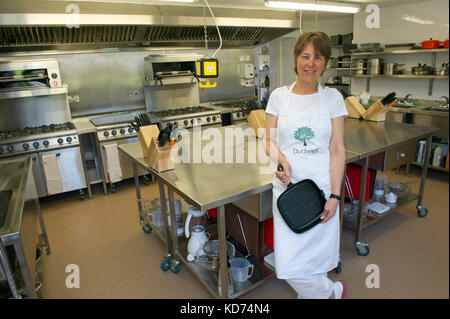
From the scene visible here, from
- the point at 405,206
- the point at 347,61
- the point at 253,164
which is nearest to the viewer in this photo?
the point at 253,164

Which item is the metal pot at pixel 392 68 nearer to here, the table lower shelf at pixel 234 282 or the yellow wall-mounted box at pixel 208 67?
the yellow wall-mounted box at pixel 208 67

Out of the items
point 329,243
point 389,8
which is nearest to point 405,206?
point 329,243

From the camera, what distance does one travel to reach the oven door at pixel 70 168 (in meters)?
3.46

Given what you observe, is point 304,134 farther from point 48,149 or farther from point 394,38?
point 394,38

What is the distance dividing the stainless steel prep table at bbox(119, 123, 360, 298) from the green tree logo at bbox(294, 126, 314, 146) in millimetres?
318

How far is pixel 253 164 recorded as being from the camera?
2.03m

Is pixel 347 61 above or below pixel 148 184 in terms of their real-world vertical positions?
above

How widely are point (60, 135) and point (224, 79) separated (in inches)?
112

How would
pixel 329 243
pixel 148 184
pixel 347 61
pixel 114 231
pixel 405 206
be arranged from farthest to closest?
pixel 347 61
pixel 148 184
pixel 405 206
pixel 114 231
pixel 329 243

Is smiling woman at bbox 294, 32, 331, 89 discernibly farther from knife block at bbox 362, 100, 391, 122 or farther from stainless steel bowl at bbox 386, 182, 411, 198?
stainless steel bowl at bbox 386, 182, 411, 198

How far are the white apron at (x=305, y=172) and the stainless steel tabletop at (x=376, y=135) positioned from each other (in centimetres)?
69

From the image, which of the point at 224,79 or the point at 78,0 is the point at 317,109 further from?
the point at 224,79

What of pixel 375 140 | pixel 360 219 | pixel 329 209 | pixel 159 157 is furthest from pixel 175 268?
pixel 375 140

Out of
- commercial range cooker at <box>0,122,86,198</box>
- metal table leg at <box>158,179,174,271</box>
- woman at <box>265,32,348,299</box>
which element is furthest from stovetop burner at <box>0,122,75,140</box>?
woman at <box>265,32,348,299</box>
